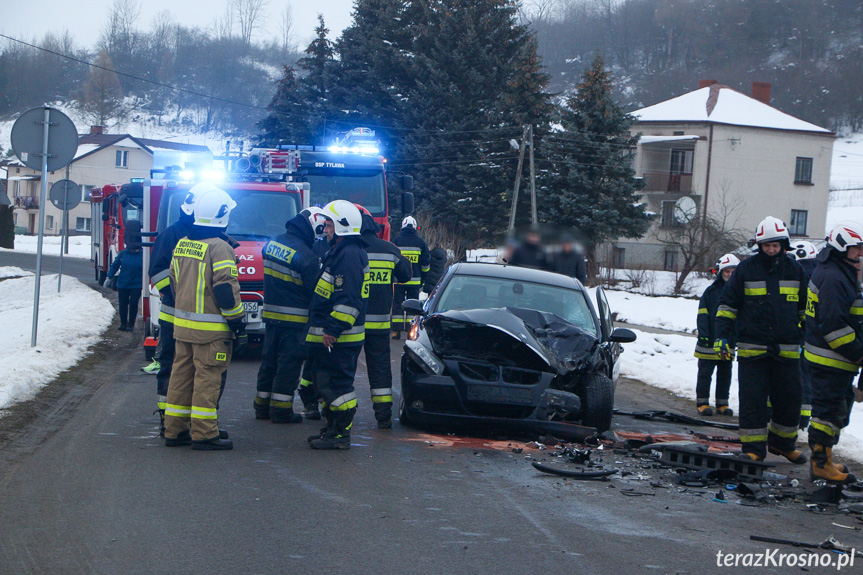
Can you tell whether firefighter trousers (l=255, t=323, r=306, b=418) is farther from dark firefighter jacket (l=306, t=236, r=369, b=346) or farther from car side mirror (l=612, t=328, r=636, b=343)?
car side mirror (l=612, t=328, r=636, b=343)

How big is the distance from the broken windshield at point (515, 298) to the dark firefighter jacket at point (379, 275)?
0.67 meters

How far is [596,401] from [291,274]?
2931 mm

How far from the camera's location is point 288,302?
807 cm

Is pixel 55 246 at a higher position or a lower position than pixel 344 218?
lower

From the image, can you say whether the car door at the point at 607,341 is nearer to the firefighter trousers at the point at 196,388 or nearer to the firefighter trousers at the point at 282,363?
the firefighter trousers at the point at 282,363

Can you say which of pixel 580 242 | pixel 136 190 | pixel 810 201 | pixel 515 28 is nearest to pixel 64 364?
pixel 136 190

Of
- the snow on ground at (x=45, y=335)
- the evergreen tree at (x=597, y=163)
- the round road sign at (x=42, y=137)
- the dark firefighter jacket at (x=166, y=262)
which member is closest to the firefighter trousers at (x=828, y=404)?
the dark firefighter jacket at (x=166, y=262)

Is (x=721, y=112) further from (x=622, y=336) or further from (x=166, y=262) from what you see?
(x=166, y=262)

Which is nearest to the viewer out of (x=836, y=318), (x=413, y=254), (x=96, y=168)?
(x=836, y=318)

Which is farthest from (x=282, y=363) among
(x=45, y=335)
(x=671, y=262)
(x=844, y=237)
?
(x=671, y=262)

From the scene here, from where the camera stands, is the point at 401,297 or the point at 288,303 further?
the point at 401,297

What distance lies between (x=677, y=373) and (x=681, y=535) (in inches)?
330

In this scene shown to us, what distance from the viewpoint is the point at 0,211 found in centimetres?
5175

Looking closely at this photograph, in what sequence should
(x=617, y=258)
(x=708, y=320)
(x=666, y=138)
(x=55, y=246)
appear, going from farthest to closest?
1. (x=55, y=246)
2. (x=666, y=138)
3. (x=617, y=258)
4. (x=708, y=320)
